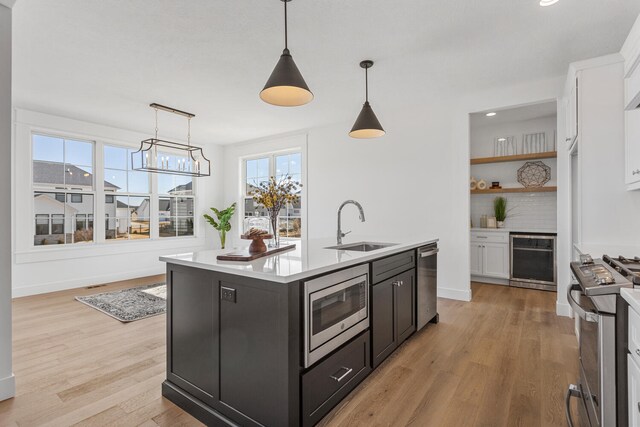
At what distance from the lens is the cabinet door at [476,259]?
5344mm

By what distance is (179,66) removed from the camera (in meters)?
3.37

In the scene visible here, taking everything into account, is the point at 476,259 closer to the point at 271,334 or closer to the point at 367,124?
the point at 367,124

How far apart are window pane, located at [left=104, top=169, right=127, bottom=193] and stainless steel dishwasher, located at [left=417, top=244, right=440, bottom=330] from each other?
17.4 feet

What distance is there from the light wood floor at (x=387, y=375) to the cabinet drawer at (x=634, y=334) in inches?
36.6

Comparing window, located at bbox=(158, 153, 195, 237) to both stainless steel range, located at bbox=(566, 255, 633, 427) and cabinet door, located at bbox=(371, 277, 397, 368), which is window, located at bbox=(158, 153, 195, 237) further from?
stainless steel range, located at bbox=(566, 255, 633, 427)

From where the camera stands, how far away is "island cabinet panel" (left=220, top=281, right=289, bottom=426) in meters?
1.57

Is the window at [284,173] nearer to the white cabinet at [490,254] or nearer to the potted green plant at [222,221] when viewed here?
the potted green plant at [222,221]

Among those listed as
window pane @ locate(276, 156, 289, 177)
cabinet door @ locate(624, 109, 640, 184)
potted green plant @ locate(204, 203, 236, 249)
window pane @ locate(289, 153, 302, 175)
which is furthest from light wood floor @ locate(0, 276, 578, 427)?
window pane @ locate(276, 156, 289, 177)

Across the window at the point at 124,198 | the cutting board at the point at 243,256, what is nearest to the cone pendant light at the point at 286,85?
the cutting board at the point at 243,256

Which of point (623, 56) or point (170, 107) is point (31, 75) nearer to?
point (170, 107)

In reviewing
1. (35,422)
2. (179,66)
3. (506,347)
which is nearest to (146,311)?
(35,422)

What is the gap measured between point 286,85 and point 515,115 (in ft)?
14.6

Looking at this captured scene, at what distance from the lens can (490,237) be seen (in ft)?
17.3

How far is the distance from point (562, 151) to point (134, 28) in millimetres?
4521
